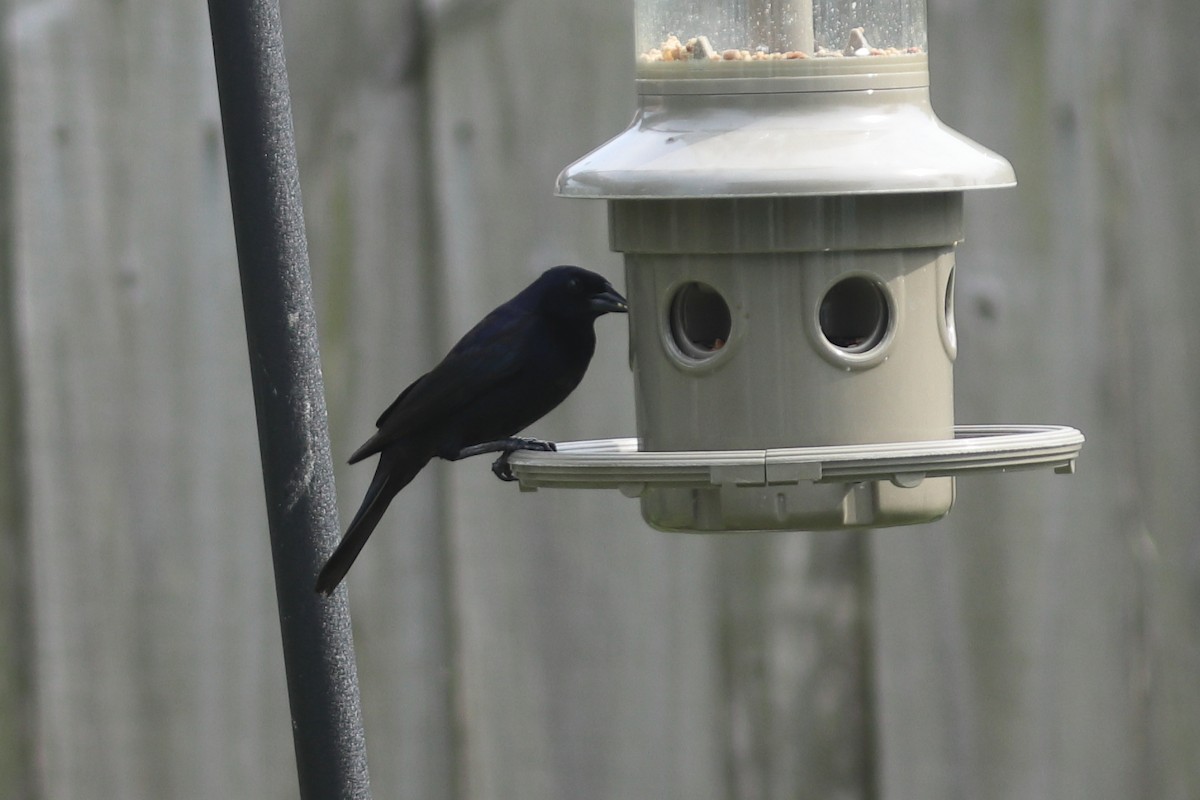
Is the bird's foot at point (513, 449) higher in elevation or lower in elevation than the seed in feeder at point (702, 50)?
lower

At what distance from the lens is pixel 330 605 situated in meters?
2.21

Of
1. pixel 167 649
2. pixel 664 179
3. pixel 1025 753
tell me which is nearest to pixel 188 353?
pixel 167 649

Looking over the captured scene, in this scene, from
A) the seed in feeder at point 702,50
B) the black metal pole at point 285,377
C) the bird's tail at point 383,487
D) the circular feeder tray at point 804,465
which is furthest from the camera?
the bird's tail at point 383,487

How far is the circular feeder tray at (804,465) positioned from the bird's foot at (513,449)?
1.52 feet

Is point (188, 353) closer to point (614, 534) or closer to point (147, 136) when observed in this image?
point (147, 136)

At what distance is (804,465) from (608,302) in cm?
87

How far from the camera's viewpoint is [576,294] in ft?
10.4

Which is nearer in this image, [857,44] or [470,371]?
[857,44]

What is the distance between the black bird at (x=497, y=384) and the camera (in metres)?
3.10

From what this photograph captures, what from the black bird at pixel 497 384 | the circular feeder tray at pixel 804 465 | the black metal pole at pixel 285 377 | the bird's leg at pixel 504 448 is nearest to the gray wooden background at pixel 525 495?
the black bird at pixel 497 384

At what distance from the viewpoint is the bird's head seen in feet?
10.3

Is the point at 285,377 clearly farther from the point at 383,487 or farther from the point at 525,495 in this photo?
the point at 525,495

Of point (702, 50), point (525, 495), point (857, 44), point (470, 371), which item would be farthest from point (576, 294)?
point (857, 44)

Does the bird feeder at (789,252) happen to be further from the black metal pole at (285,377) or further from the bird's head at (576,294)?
the black metal pole at (285,377)
